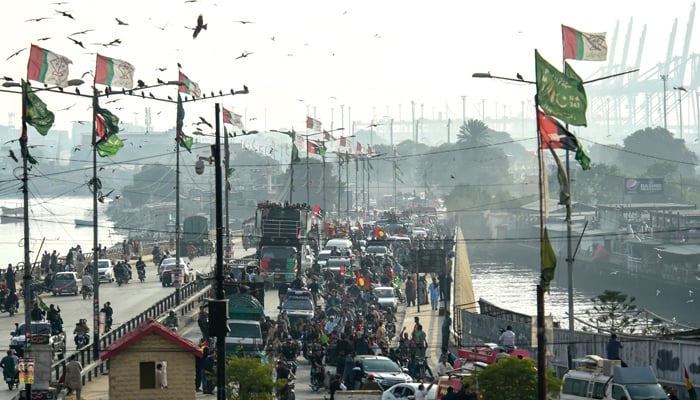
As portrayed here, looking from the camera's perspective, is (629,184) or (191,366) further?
(629,184)

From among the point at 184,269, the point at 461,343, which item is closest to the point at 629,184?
the point at 184,269

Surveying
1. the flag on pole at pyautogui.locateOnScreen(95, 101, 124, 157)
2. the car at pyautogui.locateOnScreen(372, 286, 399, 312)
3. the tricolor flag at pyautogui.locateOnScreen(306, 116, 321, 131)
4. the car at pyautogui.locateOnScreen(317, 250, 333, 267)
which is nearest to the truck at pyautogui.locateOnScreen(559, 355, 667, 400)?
the flag on pole at pyautogui.locateOnScreen(95, 101, 124, 157)

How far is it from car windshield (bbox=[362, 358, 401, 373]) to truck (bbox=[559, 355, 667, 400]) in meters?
5.95

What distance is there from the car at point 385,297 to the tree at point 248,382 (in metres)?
27.2

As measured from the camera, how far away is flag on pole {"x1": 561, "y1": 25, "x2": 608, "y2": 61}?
3566cm

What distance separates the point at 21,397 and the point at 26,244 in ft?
13.4

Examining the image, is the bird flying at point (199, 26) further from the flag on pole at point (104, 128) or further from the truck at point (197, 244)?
the truck at point (197, 244)

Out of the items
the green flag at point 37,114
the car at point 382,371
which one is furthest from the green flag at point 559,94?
the green flag at point 37,114

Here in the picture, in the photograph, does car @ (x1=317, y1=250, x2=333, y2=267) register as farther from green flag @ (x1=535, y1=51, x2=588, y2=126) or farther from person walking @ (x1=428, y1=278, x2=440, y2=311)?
green flag @ (x1=535, y1=51, x2=588, y2=126)

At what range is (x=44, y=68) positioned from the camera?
4422 cm

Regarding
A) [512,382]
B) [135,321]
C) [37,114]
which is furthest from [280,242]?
[512,382]

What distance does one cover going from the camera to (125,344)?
30.0 metres

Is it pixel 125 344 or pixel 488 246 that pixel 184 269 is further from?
pixel 488 246

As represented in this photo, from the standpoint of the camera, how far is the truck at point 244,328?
40.3 metres
